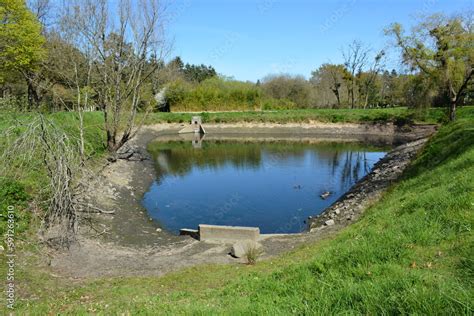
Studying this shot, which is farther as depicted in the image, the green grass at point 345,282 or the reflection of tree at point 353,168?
the reflection of tree at point 353,168

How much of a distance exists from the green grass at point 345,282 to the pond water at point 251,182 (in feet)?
22.4

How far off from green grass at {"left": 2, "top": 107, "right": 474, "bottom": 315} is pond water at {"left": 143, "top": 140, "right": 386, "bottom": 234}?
683 cm

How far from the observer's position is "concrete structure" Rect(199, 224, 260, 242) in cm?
1123

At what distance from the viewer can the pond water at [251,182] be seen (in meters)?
16.0

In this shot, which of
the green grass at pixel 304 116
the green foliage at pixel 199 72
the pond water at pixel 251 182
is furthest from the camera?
the green foliage at pixel 199 72

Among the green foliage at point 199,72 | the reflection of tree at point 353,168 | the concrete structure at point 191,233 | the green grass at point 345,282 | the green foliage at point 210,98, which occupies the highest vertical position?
the green foliage at point 199,72

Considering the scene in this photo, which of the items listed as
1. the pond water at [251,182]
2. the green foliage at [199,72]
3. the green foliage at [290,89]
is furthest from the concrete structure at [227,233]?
the green foliage at [199,72]

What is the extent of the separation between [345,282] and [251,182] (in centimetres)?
1798

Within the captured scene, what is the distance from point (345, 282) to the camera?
14.8 ft

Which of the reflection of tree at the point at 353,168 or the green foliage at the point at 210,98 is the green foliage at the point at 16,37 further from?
the green foliage at the point at 210,98

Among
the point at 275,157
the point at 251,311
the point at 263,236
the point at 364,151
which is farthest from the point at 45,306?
the point at 364,151

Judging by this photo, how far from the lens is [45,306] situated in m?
5.86

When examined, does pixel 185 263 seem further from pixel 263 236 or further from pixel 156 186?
pixel 156 186

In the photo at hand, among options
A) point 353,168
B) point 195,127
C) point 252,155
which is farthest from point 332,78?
point 353,168
